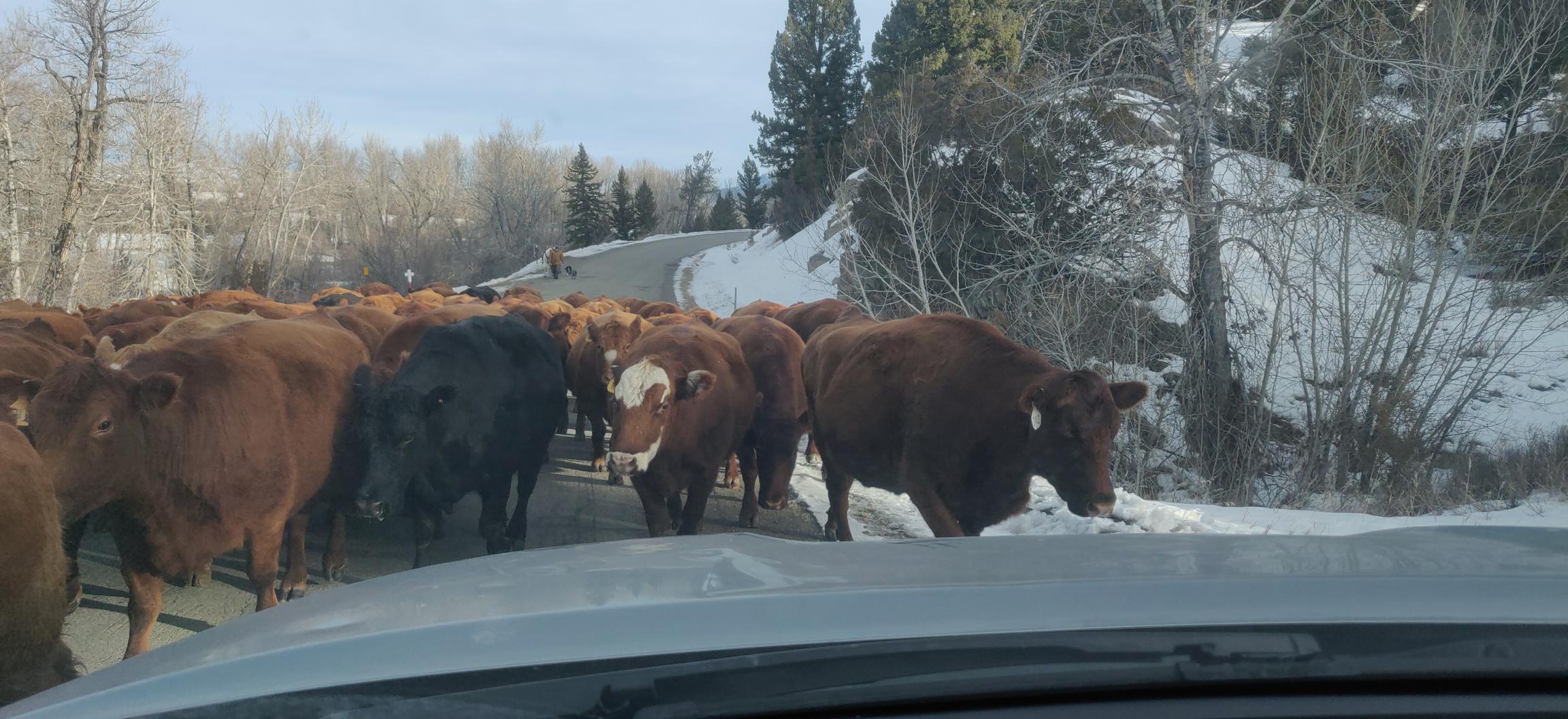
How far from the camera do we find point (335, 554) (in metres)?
6.90

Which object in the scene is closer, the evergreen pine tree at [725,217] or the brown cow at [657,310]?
the brown cow at [657,310]

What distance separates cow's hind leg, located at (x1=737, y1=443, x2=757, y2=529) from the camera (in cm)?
852

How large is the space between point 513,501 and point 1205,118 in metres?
11.5

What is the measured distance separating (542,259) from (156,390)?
204 ft

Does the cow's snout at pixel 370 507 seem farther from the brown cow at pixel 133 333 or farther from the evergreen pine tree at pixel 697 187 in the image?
the evergreen pine tree at pixel 697 187

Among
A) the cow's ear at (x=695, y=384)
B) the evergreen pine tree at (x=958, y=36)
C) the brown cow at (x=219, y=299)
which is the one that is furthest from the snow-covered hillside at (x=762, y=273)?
the cow's ear at (x=695, y=384)

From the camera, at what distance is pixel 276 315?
11328 millimetres

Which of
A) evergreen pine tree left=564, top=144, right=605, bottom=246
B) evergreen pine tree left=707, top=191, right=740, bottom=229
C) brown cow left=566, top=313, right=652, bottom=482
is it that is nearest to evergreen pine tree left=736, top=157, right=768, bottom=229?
evergreen pine tree left=707, top=191, right=740, bottom=229

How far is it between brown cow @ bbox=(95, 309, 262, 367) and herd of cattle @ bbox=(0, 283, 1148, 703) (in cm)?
6

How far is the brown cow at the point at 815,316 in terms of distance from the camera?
11.8 m

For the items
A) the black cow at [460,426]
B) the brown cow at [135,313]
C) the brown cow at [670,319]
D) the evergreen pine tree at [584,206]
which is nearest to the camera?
the black cow at [460,426]

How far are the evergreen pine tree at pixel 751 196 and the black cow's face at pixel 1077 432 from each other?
212 feet

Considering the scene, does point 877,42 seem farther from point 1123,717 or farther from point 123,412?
point 1123,717

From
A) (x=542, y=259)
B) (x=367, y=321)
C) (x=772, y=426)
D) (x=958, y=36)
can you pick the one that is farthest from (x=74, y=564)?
(x=542, y=259)
